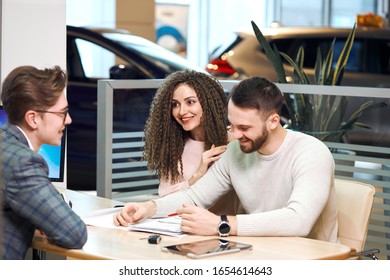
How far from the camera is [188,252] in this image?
9.43 ft

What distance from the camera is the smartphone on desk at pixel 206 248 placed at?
287cm

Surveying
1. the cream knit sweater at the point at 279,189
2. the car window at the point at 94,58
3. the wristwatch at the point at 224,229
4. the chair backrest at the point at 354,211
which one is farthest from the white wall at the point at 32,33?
the car window at the point at 94,58

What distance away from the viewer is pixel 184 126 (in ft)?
13.0

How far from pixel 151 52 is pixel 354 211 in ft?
12.7

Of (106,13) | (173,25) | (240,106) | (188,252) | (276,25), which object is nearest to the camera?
(188,252)

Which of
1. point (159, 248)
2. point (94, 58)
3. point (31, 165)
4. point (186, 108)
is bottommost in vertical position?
point (159, 248)

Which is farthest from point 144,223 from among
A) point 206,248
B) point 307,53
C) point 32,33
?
point 307,53

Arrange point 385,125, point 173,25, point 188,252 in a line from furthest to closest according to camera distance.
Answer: point 173,25 < point 385,125 < point 188,252

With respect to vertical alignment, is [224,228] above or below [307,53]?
below

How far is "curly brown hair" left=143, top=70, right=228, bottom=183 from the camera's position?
13.1 feet

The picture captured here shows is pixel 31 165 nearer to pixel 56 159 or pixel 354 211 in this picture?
pixel 56 159
